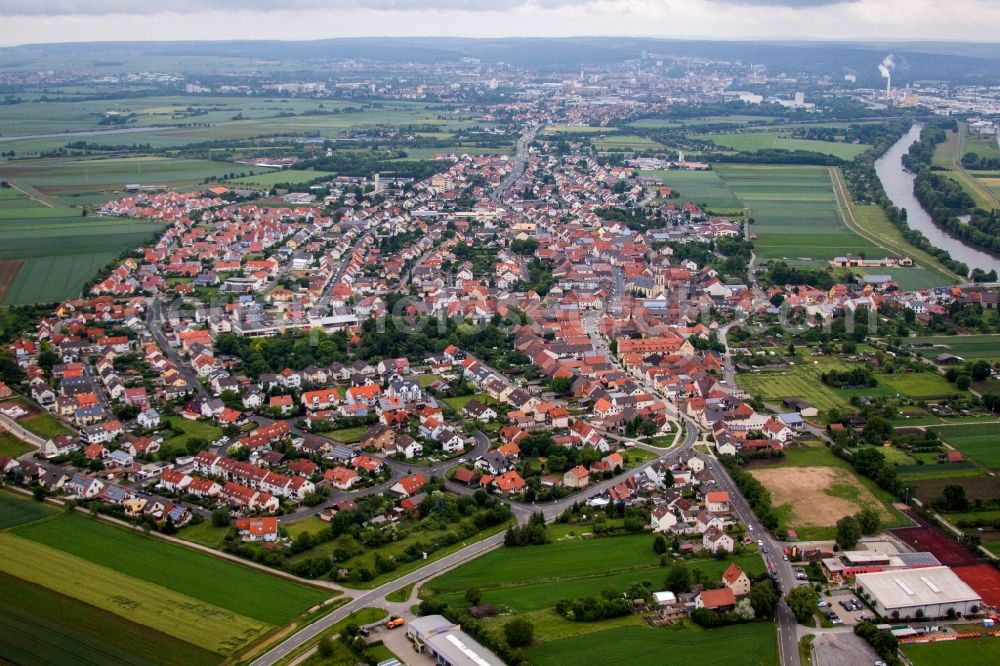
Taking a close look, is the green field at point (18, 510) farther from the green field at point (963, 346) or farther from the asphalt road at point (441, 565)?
the green field at point (963, 346)

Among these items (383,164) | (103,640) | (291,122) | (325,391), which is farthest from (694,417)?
(291,122)

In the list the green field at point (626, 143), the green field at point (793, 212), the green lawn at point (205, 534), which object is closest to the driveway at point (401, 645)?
the green lawn at point (205, 534)

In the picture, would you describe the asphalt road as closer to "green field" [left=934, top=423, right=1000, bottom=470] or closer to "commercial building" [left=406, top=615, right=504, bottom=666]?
"commercial building" [left=406, top=615, right=504, bottom=666]

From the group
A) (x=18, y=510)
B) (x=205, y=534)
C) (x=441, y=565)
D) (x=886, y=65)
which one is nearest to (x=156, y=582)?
(x=205, y=534)

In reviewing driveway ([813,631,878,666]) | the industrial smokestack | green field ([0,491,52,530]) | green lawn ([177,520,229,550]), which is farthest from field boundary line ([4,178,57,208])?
the industrial smokestack

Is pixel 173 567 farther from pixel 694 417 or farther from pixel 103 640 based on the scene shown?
pixel 694 417

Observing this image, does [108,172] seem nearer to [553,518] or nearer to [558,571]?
[553,518]
